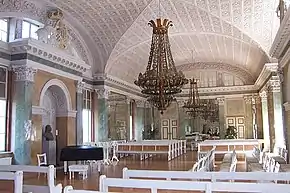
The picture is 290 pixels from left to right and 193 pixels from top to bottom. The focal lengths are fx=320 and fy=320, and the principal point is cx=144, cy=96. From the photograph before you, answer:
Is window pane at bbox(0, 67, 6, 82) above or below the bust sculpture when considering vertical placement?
above

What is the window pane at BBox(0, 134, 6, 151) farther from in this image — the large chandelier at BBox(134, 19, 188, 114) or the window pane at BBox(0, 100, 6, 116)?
the large chandelier at BBox(134, 19, 188, 114)

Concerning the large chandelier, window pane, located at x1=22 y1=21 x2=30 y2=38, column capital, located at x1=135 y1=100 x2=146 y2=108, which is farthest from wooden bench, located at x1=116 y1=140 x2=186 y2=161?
column capital, located at x1=135 y1=100 x2=146 y2=108

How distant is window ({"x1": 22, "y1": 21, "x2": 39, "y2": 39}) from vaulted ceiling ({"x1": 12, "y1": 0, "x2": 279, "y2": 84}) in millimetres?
937

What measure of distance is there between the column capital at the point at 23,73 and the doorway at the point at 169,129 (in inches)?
610

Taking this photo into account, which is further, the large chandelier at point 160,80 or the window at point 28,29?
the window at point 28,29

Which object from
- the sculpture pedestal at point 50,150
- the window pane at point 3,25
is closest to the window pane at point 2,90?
the window pane at point 3,25

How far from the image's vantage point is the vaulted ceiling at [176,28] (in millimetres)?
11938

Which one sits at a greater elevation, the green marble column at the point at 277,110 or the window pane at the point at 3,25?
the window pane at the point at 3,25

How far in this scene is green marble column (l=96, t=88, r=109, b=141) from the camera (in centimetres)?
1680

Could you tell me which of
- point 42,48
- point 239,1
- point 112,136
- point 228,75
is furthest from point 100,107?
Result: point 228,75

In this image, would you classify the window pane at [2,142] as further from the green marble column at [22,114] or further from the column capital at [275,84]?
the column capital at [275,84]

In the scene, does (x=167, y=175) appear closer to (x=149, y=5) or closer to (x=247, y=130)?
(x=149, y=5)

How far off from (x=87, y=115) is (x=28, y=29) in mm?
5943

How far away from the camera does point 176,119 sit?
24734 millimetres
